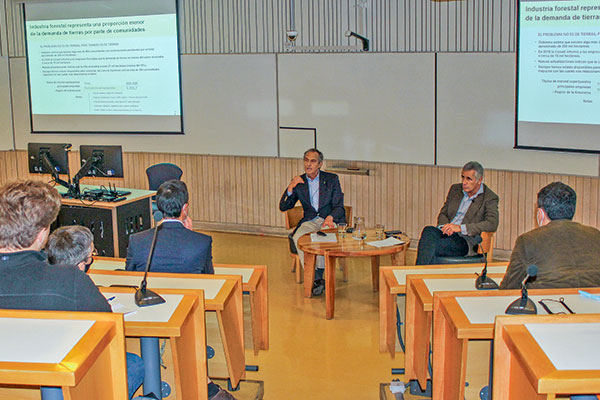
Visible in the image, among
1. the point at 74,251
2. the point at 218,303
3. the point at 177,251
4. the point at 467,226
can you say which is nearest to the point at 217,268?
the point at 177,251

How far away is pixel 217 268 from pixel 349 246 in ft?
5.17

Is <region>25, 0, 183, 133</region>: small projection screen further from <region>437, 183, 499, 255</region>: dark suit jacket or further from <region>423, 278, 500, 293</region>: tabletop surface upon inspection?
<region>423, 278, 500, 293</region>: tabletop surface

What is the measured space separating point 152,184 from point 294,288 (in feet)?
6.69

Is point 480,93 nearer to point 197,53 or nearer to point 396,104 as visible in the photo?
point 396,104

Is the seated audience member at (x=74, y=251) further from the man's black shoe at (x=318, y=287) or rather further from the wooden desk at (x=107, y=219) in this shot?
the wooden desk at (x=107, y=219)

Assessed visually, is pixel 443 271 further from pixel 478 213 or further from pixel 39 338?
pixel 39 338

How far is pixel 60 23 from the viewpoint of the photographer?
8.57 m

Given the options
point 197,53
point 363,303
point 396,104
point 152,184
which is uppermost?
point 197,53

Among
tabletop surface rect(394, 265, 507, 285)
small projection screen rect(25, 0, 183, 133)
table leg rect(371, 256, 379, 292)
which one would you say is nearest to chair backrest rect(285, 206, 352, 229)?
table leg rect(371, 256, 379, 292)

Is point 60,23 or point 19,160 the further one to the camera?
point 19,160

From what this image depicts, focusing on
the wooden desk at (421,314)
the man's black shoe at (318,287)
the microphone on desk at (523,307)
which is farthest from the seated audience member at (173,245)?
the man's black shoe at (318,287)

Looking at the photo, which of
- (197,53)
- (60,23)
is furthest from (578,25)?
(60,23)

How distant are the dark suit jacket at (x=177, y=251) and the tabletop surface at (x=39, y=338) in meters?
1.32

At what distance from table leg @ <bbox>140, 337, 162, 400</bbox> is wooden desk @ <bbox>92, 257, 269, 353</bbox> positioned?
69cm
